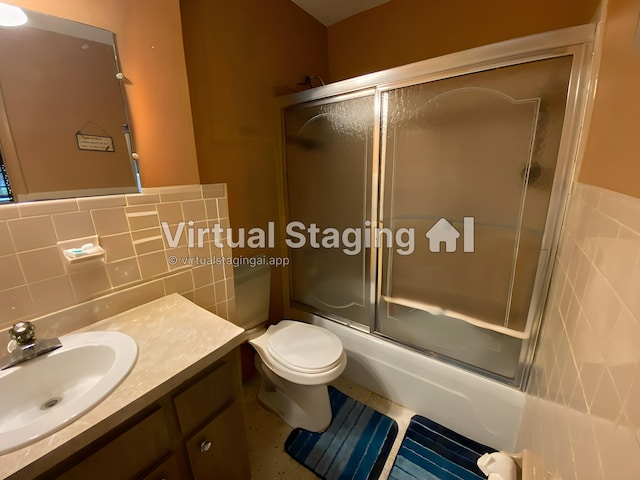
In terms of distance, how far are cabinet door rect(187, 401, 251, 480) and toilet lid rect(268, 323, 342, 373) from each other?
1.23 feet

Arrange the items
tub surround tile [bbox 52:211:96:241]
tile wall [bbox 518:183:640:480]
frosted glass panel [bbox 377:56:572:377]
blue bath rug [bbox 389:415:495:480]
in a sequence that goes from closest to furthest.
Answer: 1. tile wall [bbox 518:183:640:480]
2. tub surround tile [bbox 52:211:96:241]
3. frosted glass panel [bbox 377:56:572:377]
4. blue bath rug [bbox 389:415:495:480]

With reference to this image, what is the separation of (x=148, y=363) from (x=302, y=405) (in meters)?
0.96

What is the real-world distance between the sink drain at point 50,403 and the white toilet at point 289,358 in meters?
0.79

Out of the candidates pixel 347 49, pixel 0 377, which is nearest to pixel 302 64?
pixel 347 49

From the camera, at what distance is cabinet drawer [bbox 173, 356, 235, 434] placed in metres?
0.76

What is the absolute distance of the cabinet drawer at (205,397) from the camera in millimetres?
757

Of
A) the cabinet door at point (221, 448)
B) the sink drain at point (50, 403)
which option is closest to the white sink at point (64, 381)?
the sink drain at point (50, 403)

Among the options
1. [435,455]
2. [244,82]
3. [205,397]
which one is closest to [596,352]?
[205,397]

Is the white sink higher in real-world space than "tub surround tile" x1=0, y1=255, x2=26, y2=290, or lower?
lower

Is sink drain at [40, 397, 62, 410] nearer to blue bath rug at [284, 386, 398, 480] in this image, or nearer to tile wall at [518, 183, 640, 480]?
blue bath rug at [284, 386, 398, 480]

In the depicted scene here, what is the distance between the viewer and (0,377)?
680mm

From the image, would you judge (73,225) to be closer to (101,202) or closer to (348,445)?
(101,202)

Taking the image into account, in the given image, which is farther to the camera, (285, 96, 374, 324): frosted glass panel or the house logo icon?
(285, 96, 374, 324): frosted glass panel

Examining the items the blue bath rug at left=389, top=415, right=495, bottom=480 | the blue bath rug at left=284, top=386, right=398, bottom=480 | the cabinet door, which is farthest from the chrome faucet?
the blue bath rug at left=389, top=415, right=495, bottom=480
